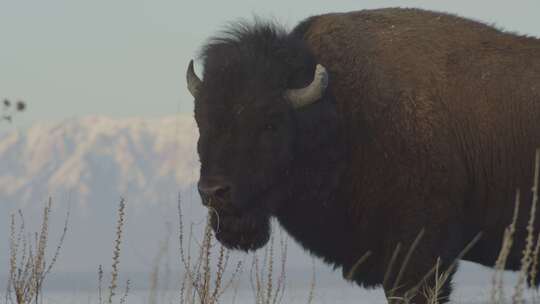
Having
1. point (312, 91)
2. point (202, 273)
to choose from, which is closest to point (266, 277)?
point (202, 273)

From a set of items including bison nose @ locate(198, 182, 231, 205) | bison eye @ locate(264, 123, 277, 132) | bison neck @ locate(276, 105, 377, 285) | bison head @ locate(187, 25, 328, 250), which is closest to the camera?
bison nose @ locate(198, 182, 231, 205)

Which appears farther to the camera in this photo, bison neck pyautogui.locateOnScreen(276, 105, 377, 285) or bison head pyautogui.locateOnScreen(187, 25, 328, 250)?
bison neck pyautogui.locateOnScreen(276, 105, 377, 285)

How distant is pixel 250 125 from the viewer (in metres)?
8.23

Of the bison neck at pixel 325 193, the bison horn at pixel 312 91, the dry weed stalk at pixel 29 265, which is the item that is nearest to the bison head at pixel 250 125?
the bison horn at pixel 312 91

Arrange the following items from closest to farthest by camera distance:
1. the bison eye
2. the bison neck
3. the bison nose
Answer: the bison nose
the bison eye
the bison neck

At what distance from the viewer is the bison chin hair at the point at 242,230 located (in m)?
8.17

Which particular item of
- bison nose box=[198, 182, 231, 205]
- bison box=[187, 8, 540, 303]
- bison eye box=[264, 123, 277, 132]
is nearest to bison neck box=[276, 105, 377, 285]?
bison box=[187, 8, 540, 303]

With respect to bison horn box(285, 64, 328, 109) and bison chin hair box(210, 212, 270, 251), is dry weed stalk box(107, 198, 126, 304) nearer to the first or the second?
bison chin hair box(210, 212, 270, 251)

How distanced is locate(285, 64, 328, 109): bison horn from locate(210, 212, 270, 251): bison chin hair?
39.0 inches

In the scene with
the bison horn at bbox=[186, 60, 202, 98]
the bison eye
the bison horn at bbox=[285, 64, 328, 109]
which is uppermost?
the bison horn at bbox=[285, 64, 328, 109]

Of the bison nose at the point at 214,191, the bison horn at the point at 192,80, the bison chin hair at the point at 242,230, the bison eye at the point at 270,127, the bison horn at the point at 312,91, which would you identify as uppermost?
the bison horn at the point at 312,91

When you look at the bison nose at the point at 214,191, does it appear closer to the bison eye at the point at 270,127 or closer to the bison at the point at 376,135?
the bison at the point at 376,135

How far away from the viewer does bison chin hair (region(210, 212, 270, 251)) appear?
8.17 metres

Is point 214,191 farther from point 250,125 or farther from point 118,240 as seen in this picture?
point 118,240
